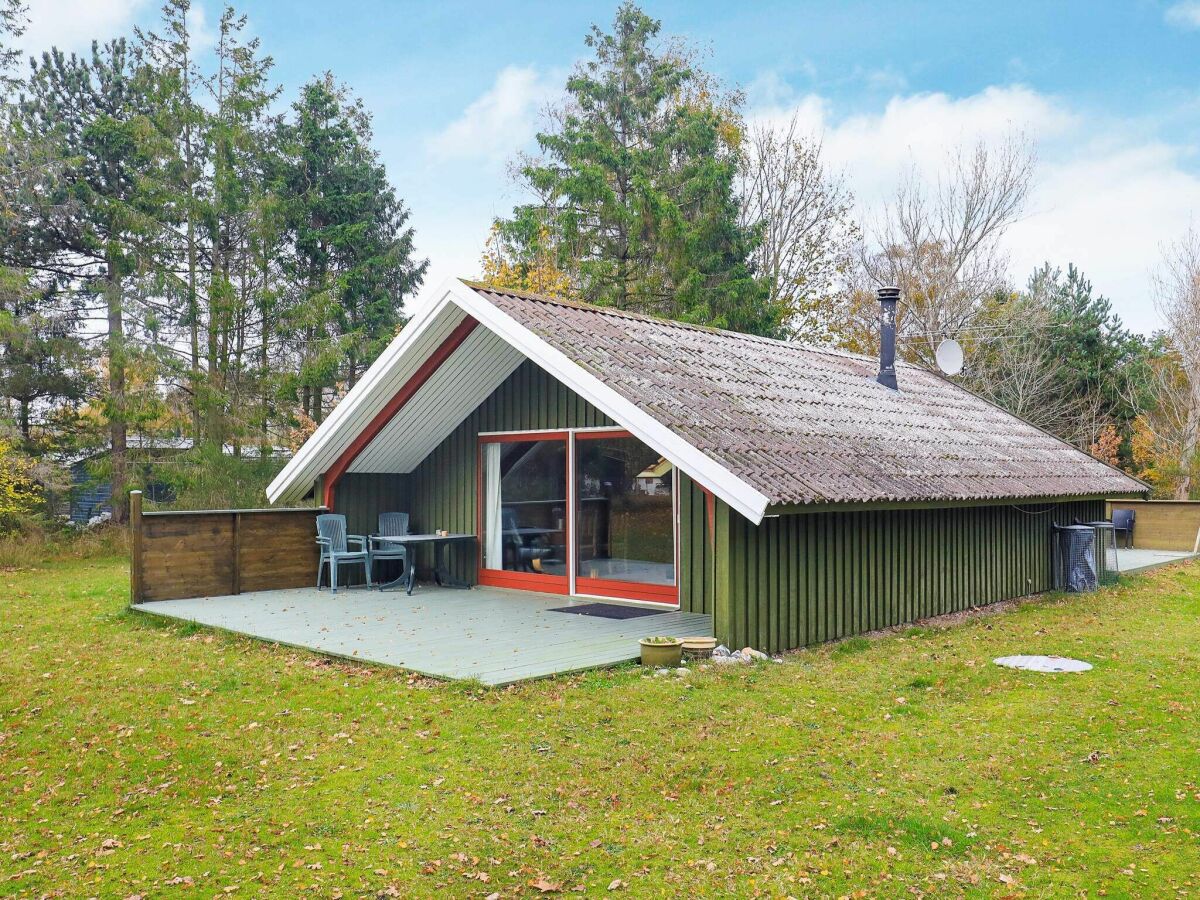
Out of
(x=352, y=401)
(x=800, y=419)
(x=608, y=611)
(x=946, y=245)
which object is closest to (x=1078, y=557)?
(x=800, y=419)

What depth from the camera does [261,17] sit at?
2242cm

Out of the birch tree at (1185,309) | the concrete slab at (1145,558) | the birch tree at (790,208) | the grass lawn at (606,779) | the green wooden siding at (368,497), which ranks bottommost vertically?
the concrete slab at (1145,558)

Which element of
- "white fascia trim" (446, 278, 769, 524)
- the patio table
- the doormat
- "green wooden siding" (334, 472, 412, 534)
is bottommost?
the doormat

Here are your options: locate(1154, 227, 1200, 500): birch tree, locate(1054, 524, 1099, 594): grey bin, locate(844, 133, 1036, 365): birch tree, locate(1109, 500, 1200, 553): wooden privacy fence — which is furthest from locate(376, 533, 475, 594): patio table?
locate(1154, 227, 1200, 500): birch tree

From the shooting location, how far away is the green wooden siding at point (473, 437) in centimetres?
1123

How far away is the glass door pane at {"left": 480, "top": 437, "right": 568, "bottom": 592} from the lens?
11.3 meters

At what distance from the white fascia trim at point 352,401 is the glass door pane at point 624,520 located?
7.19 ft

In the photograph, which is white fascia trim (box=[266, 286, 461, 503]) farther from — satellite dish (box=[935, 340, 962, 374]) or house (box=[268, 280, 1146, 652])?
satellite dish (box=[935, 340, 962, 374])

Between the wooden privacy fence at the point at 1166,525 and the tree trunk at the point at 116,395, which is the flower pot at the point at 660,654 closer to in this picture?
the wooden privacy fence at the point at 1166,525

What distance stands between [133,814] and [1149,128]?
2229cm

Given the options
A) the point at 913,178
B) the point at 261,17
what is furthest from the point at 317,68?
the point at 913,178

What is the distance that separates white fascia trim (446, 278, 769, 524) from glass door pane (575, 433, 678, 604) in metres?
1.81

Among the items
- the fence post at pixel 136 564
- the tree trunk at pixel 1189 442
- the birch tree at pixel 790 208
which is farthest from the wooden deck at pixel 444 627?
the tree trunk at pixel 1189 442

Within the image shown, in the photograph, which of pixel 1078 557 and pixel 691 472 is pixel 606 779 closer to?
pixel 691 472
